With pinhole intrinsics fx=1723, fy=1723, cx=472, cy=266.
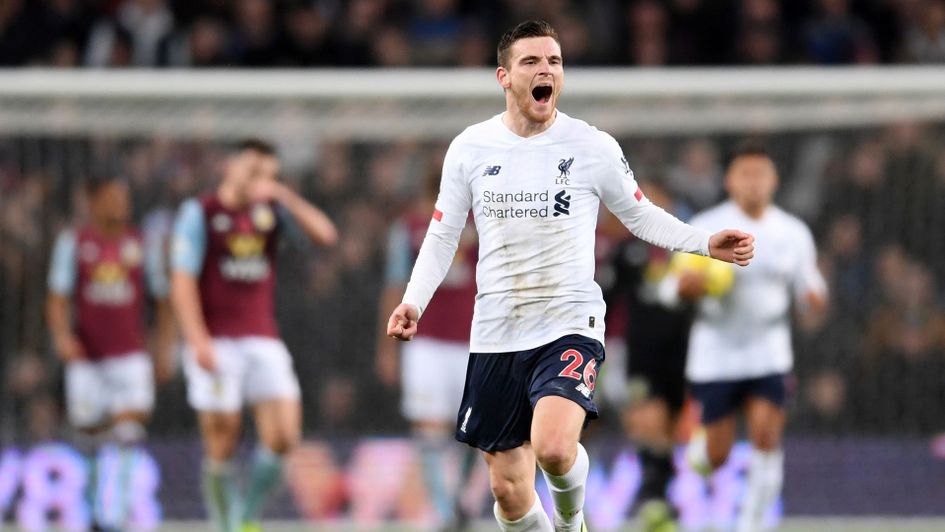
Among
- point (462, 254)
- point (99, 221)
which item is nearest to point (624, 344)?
point (462, 254)

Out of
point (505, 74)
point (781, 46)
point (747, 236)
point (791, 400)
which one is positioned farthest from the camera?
point (781, 46)

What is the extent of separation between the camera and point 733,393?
9.67 m

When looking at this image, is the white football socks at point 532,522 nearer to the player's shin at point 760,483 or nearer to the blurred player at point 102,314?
the player's shin at point 760,483

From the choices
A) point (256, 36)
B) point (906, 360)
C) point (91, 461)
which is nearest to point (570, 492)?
point (91, 461)

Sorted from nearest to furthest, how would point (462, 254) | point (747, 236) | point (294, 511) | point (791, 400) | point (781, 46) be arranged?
1. point (747, 236)
2. point (462, 254)
3. point (294, 511)
4. point (791, 400)
5. point (781, 46)

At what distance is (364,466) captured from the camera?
12.1m

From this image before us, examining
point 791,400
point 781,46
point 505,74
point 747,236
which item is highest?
point 781,46

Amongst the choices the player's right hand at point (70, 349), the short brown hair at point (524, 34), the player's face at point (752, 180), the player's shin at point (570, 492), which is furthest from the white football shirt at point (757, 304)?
the player's right hand at point (70, 349)

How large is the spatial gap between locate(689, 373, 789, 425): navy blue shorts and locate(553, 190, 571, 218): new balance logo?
10.6 ft

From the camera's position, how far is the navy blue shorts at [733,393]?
9562mm

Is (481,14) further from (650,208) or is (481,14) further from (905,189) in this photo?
(650,208)

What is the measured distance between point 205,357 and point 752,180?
317 cm

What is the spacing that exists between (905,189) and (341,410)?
4527mm

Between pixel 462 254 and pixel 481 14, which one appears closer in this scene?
pixel 462 254
